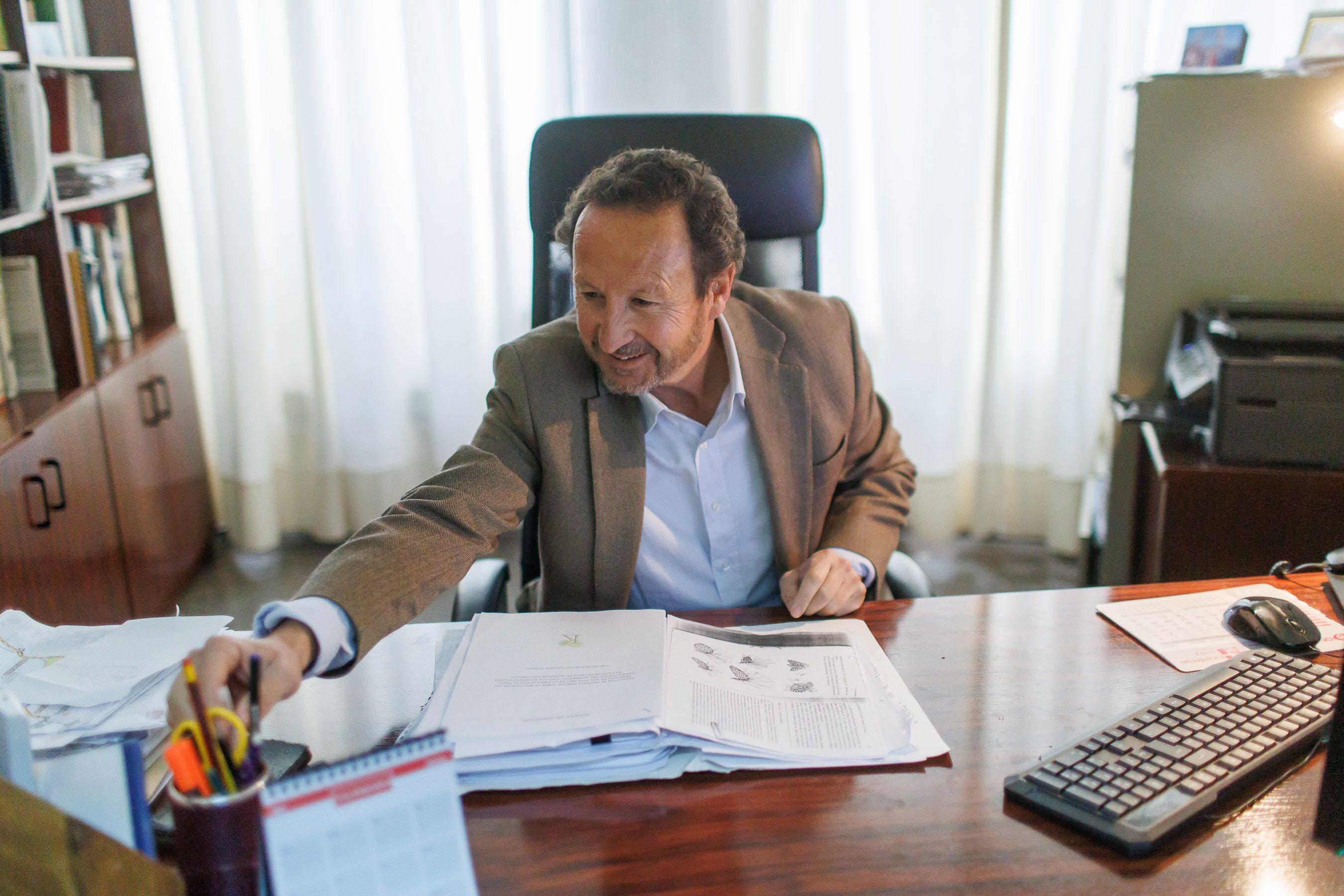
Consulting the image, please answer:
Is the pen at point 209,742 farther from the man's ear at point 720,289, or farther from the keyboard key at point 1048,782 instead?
the man's ear at point 720,289

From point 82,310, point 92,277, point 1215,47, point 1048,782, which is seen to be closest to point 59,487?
point 82,310

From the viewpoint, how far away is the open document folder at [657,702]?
0.94 metres

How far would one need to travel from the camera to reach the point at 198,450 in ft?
10.1

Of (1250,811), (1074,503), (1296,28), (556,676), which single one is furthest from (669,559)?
(1296,28)

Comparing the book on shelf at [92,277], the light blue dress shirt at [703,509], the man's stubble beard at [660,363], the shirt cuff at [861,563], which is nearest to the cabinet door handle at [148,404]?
the book on shelf at [92,277]

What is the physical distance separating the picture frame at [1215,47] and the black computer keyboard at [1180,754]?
66.1 inches

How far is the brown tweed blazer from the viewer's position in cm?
121

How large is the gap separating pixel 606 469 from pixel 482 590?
226 millimetres

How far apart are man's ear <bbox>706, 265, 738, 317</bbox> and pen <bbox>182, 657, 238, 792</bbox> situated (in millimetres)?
905

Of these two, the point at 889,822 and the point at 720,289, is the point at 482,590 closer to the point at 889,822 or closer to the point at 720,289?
the point at 720,289

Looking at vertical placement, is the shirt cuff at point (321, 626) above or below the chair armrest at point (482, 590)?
above

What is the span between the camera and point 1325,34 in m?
2.17

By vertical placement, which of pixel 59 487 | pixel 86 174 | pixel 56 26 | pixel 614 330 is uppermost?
pixel 56 26

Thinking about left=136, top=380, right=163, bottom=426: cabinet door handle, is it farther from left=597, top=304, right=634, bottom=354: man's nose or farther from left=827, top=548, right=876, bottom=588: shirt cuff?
left=827, top=548, right=876, bottom=588: shirt cuff
